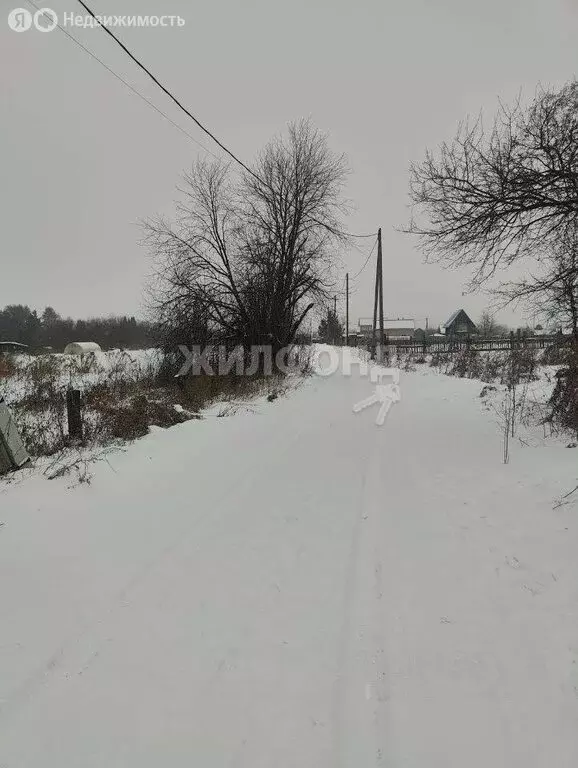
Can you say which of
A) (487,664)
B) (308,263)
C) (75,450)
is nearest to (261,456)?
(75,450)

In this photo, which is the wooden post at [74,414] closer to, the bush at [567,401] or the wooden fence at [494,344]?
the bush at [567,401]

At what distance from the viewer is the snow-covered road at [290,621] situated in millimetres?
1837

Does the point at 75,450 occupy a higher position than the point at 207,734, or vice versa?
the point at 75,450

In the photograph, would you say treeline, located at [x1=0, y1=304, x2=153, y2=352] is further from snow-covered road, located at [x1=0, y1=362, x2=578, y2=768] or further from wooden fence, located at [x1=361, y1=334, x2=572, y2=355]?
snow-covered road, located at [x1=0, y1=362, x2=578, y2=768]

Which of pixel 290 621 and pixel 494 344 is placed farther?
pixel 494 344

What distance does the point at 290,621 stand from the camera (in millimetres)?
2588

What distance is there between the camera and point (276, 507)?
439 centimetres

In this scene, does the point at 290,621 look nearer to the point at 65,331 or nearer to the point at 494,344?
the point at 494,344

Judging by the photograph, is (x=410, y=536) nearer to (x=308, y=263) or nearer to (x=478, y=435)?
(x=478, y=435)

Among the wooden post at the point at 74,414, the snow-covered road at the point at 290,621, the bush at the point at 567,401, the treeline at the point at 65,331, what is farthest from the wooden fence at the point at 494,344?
the treeline at the point at 65,331

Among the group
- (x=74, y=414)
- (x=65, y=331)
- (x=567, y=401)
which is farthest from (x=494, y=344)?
(x=65, y=331)

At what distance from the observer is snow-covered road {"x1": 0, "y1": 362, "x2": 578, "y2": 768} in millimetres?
1837

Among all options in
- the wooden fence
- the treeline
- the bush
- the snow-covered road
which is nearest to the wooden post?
the snow-covered road

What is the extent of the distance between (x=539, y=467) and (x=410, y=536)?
8.29 ft
